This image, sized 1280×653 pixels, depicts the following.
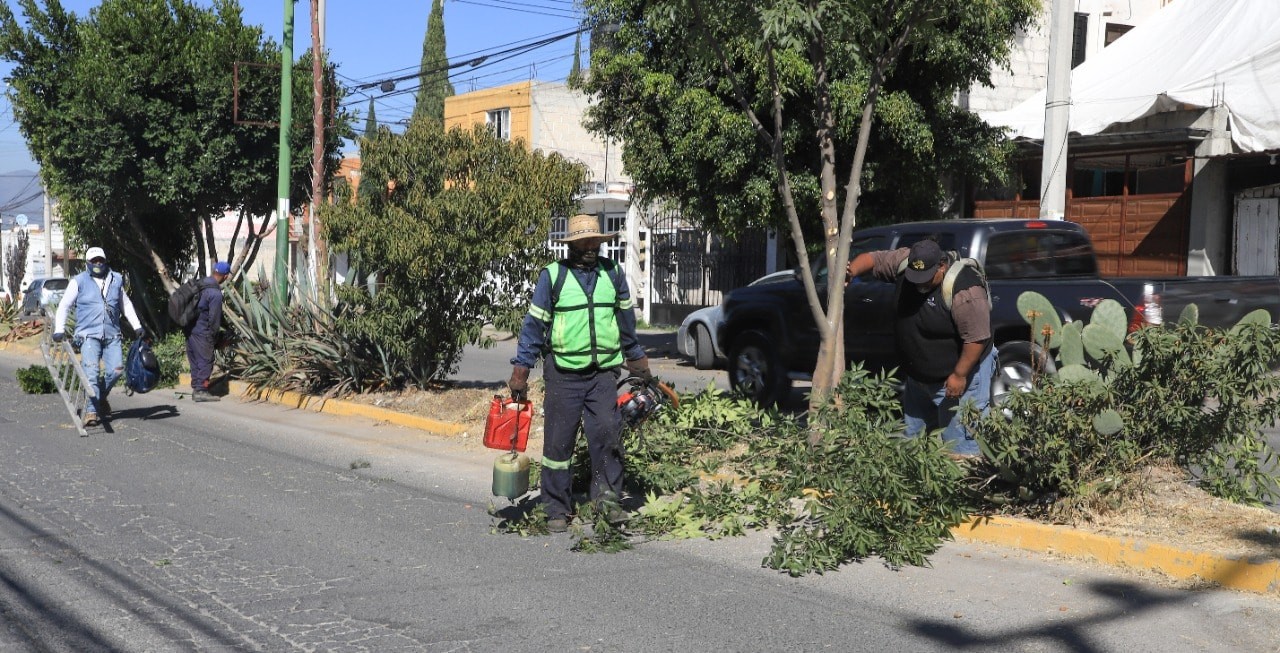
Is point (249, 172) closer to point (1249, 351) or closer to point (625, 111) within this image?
point (625, 111)

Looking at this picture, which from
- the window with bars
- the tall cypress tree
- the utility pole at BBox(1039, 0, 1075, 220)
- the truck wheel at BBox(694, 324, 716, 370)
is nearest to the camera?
the utility pole at BBox(1039, 0, 1075, 220)

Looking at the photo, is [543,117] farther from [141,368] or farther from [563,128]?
[141,368]

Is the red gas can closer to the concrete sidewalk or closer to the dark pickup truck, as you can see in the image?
the concrete sidewalk

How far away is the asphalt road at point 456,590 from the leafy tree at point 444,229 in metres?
2.93

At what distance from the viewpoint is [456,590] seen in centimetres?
579

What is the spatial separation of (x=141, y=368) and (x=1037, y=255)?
28.5ft

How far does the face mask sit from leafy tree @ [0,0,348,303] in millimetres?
13337

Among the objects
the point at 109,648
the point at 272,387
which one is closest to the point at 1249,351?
the point at 109,648

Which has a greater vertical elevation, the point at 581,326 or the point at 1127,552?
the point at 581,326

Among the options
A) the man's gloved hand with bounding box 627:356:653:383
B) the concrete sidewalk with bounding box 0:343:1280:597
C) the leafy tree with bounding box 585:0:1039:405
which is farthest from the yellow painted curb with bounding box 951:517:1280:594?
the leafy tree with bounding box 585:0:1039:405

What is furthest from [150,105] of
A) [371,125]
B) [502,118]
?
[371,125]

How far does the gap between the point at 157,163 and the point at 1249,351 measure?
17881mm

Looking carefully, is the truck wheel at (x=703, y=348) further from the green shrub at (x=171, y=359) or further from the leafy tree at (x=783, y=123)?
the green shrub at (x=171, y=359)

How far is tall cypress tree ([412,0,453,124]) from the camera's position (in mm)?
56344
